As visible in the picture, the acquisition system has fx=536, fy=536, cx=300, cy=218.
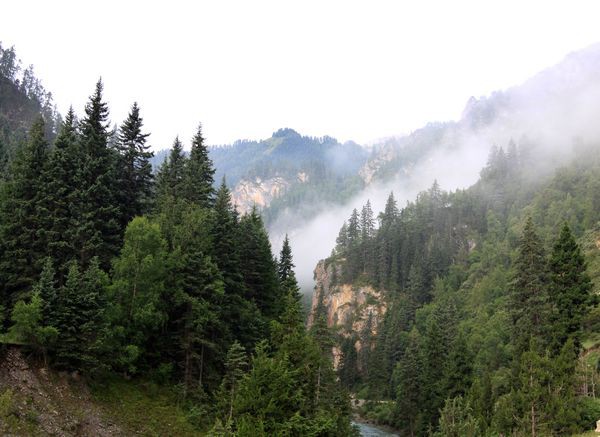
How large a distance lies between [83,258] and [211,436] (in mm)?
21396

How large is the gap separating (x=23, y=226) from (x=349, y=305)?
125597 millimetres

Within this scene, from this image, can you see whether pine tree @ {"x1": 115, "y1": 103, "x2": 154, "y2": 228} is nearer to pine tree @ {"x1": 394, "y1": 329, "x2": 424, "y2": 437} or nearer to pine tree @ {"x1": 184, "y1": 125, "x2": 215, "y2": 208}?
pine tree @ {"x1": 184, "y1": 125, "x2": 215, "y2": 208}

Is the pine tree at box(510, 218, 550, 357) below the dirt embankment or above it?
above

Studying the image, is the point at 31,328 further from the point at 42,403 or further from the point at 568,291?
the point at 568,291

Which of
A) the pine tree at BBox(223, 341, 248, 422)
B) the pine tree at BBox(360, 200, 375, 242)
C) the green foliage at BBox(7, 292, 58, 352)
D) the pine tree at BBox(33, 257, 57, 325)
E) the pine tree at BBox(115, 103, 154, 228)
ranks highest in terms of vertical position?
the pine tree at BBox(360, 200, 375, 242)

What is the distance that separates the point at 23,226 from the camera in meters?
41.2

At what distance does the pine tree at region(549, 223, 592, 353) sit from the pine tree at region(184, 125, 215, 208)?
34.3 metres

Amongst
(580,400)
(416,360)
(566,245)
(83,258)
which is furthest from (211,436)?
(416,360)

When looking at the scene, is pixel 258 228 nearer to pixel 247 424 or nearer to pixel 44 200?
pixel 44 200

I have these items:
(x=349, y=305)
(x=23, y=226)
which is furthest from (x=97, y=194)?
(x=349, y=305)

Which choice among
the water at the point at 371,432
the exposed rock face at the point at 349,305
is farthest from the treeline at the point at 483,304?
the exposed rock face at the point at 349,305

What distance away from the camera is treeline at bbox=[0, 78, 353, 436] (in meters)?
33.1

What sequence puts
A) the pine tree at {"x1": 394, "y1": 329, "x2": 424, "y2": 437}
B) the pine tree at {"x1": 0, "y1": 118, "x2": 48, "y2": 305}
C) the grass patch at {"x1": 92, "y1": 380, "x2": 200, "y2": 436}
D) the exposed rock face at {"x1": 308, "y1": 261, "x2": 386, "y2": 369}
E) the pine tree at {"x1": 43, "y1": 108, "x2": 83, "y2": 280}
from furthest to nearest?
the exposed rock face at {"x1": 308, "y1": 261, "x2": 386, "y2": 369}
the pine tree at {"x1": 394, "y1": 329, "x2": 424, "y2": 437}
the pine tree at {"x1": 43, "y1": 108, "x2": 83, "y2": 280}
the pine tree at {"x1": 0, "y1": 118, "x2": 48, "y2": 305}
the grass patch at {"x1": 92, "y1": 380, "x2": 200, "y2": 436}

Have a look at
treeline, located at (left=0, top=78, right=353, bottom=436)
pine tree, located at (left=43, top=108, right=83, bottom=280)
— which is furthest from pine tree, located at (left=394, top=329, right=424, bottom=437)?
pine tree, located at (left=43, top=108, right=83, bottom=280)
